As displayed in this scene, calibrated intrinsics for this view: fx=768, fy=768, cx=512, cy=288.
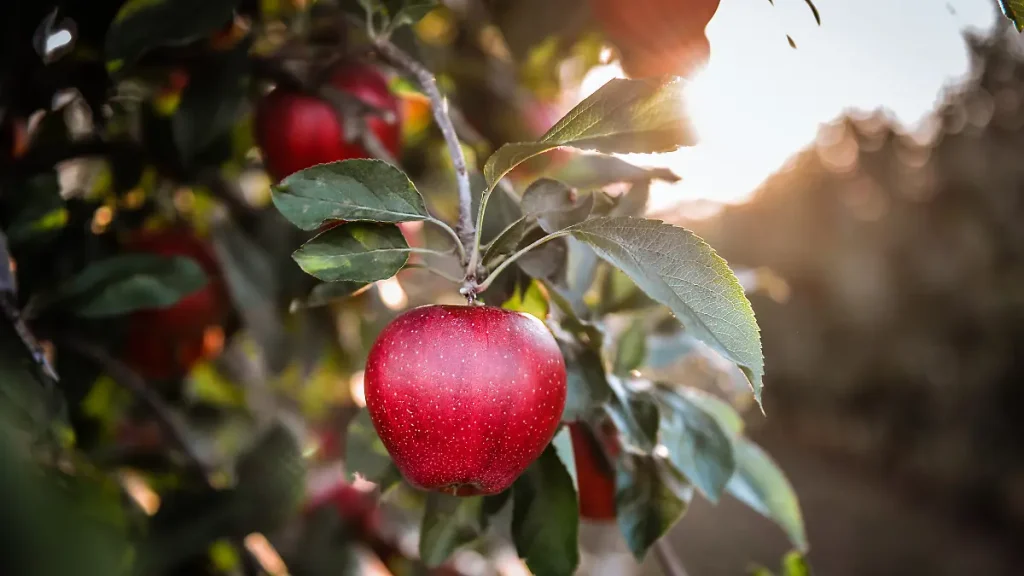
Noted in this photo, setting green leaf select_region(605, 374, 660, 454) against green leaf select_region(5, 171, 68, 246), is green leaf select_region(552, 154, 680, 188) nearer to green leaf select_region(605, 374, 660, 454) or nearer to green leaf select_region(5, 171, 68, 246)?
green leaf select_region(605, 374, 660, 454)

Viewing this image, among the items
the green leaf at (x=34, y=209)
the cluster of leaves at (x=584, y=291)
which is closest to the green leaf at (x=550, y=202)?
the cluster of leaves at (x=584, y=291)

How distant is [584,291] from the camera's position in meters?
0.52

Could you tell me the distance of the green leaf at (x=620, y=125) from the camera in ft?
1.07

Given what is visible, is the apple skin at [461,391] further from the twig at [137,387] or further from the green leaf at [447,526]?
the twig at [137,387]

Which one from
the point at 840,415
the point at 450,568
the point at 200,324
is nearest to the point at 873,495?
the point at 840,415

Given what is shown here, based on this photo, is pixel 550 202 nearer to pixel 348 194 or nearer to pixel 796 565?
pixel 348 194

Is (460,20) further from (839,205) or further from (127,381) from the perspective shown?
(839,205)

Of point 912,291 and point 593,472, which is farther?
point 912,291

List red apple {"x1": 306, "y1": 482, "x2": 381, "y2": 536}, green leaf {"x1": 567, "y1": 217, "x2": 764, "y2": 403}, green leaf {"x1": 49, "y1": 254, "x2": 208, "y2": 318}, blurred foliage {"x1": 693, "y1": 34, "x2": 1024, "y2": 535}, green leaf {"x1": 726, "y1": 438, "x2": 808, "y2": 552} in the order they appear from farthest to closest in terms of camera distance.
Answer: blurred foliage {"x1": 693, "y1": 34, "x2": 1024, "y2": 535} → red apple {"x1": 306, "y1": 482, "x2": 381, "y2": 536} → green leaf {"x1": 726, "y1": 438, "x2": 808, "y2": 552} → green leaf {"x1": 49, "y1": 254, "x2": 208, "y2": 318} → green leaf {"x1": 567, "y1": 217, "x2": 764, "y2": 403}

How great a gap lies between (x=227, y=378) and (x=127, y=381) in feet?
1.45

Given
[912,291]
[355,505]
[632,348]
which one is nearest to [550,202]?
[632,348]

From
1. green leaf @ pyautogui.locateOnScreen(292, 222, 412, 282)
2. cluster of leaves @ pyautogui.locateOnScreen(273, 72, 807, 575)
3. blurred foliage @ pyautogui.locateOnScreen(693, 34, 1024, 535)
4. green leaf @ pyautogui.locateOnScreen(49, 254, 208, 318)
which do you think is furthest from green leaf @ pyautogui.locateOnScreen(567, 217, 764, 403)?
blurred foliage @ pyautogui.locateOnScreen(693, 34, 1024, 535)

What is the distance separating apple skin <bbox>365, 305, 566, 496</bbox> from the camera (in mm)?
333

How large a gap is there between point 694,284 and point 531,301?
154 mm
